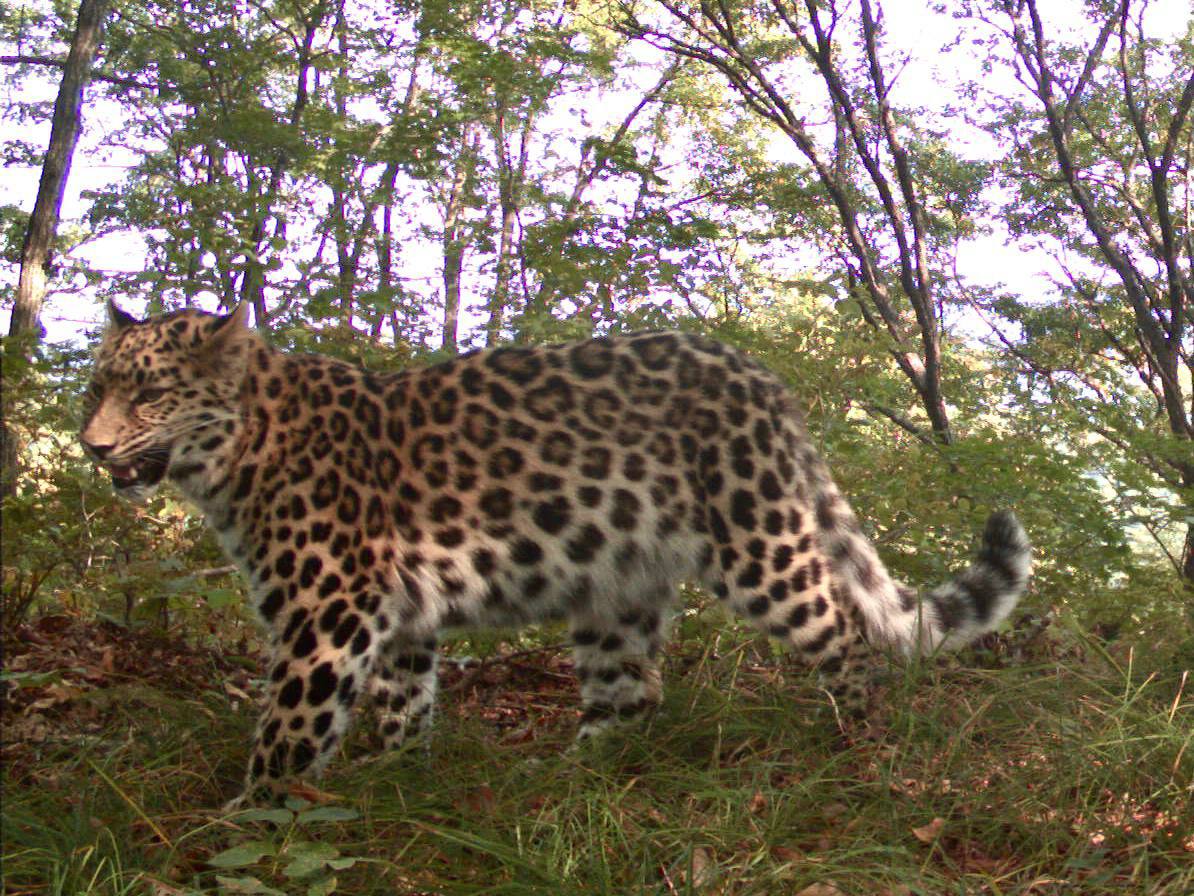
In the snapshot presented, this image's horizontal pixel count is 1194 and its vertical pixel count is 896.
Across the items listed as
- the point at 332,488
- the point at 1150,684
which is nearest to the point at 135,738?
the point at 332,488

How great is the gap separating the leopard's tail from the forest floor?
0.74 feet

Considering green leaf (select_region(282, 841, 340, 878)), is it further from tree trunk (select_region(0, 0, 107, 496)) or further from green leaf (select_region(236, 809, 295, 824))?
tree trunk (select_region(0, 0, 107, 496))

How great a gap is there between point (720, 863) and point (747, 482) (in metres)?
1.94

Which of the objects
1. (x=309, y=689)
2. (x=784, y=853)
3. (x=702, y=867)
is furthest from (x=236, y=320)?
(x=784, y=853)

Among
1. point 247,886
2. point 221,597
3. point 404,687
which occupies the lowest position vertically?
point 247,886

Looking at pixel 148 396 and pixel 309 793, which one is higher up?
pixel 148 396

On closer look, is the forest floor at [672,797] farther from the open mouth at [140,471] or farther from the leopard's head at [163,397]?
the leopard's head at [163,397]

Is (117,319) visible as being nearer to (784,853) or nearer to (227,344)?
(227,344)

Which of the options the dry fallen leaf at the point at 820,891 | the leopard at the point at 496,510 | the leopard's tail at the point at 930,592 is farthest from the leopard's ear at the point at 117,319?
the dry fallen leaf at the point at 820,891

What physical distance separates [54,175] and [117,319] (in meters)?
12.8

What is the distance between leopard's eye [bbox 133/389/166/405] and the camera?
16.7 ft

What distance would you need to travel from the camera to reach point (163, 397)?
16.8ft

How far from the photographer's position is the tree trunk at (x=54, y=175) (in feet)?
51.1

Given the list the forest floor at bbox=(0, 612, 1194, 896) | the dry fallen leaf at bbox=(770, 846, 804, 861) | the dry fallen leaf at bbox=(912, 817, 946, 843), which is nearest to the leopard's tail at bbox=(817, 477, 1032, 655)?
the forest floor at bbox=(0, 612, 1194, 896)
